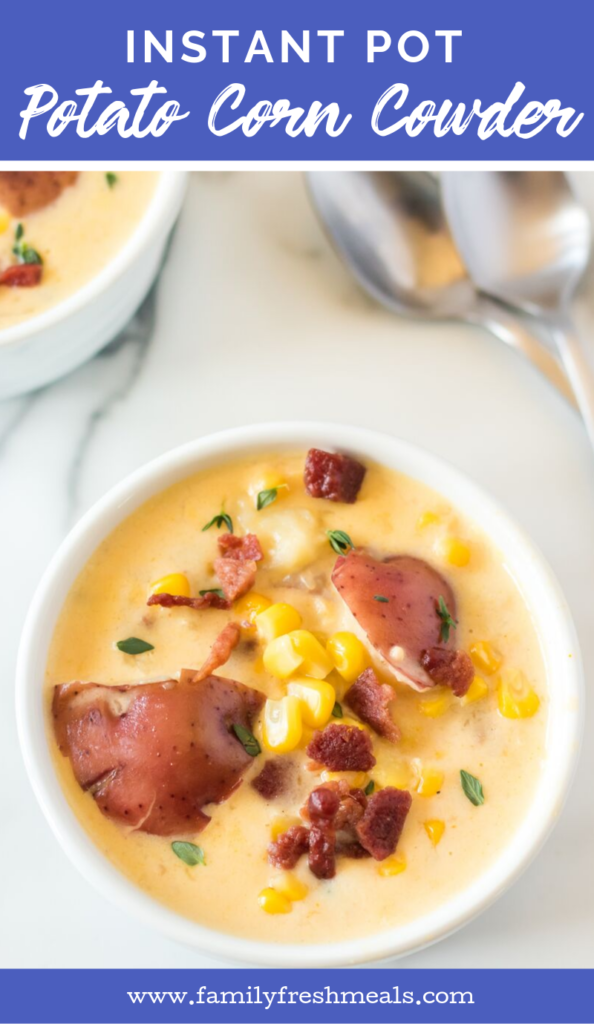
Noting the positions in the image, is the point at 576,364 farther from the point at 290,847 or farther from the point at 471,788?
the point at 290,847

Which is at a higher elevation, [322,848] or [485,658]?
[485,658]

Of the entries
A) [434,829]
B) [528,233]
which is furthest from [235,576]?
[528,233]

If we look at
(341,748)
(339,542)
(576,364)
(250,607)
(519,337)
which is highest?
(519,337)

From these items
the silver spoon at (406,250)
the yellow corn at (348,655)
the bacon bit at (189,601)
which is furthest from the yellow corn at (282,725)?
the silver spoon at (406,250)

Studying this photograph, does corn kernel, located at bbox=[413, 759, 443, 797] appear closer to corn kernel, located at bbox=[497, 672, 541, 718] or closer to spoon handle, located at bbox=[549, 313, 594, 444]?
corn kernel, located at bbox=[497, 672, 541, 718]

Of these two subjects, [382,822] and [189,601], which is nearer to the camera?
[382,822]

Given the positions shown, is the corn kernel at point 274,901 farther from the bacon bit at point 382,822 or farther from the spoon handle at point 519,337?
the spoon handle at point 519,337

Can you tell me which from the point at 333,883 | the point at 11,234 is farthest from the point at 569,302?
the point at 333,883
